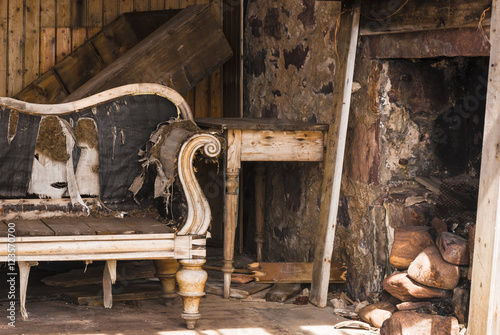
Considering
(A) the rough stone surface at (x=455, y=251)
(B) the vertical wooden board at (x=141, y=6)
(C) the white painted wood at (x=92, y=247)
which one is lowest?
(C) the white painted wood at (x=92, y=247)

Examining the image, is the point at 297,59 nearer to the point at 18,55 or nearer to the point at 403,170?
the point at 403,170

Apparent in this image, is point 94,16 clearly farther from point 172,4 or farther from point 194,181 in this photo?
point 194,181

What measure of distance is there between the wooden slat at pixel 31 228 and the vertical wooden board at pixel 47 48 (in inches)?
83.0

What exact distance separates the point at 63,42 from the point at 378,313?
3.17 metres

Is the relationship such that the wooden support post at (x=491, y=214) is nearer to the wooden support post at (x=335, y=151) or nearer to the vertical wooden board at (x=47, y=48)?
the wooden support post at (x=335, y=151)

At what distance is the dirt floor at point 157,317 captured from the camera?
13.1ft

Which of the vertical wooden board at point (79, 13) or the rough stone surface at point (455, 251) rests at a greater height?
the vertical wooden board at point (79, 13)

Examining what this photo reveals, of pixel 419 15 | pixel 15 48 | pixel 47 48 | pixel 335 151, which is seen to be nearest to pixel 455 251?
pixel 335 151

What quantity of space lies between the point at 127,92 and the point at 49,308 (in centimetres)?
121

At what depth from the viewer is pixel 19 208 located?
424cm

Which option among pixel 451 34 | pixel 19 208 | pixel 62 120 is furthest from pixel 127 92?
pixel 451 34

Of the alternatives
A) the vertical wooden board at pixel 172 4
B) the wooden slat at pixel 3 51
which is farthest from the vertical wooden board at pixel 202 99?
the wooden slat at pixel 3 51

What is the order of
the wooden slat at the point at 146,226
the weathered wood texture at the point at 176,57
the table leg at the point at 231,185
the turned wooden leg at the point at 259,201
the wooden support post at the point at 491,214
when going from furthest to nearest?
the turned wooden leg at the point at 259,201 < the weathered wood texture at the point at 176,57 < the table leg at the point at 231,185 < the wooden slat at the point at 146,226 < the wooden support post at the point at 491,214

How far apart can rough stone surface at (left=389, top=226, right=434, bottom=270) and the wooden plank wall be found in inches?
113
